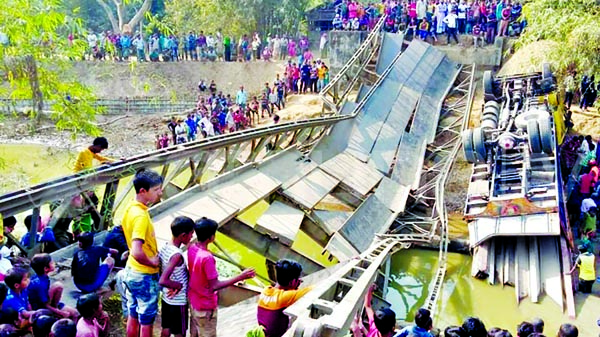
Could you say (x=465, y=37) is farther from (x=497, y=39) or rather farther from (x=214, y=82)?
(x=214, y=82)

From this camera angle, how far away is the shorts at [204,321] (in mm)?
4285

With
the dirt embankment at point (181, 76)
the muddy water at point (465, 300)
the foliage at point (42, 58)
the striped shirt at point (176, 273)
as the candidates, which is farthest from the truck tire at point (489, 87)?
the striped shirt at point (176, 273)

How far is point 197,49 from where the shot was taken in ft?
81.1

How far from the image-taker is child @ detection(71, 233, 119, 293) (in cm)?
516

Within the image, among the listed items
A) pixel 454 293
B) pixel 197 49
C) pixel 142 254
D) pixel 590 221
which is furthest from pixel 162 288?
pixel 197 49

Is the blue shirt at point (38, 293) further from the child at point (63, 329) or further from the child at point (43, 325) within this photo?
the child at point (63, 329)

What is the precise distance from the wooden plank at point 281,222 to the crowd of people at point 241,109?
26.7ft

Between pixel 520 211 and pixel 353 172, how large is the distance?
3.51m

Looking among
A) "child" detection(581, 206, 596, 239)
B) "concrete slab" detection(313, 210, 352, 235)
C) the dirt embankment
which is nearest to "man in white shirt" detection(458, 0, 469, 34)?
the dirt embankment

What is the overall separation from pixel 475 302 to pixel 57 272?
6438 millimetres

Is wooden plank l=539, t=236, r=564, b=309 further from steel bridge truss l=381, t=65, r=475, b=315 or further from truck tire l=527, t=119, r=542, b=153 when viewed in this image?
truck tire l=527, t=119, r=542, b=153

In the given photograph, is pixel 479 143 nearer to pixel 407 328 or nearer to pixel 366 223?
pixel 366 223

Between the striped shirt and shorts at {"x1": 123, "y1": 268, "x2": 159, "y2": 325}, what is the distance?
100 millimetres

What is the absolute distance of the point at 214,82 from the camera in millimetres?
23766
